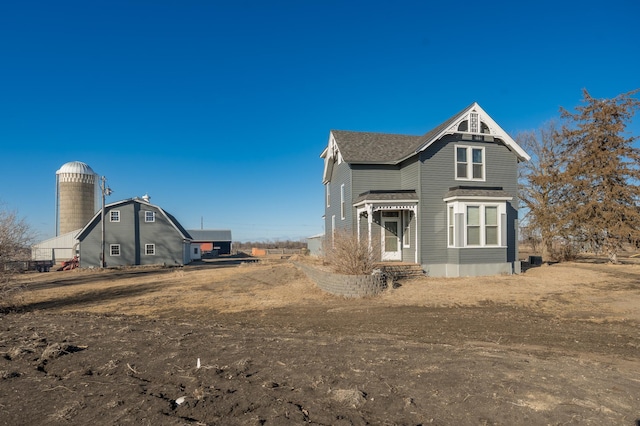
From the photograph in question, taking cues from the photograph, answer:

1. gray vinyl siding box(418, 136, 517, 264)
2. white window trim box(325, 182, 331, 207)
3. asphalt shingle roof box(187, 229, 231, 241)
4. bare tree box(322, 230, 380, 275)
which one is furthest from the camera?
asphalt shingle roof box(187, 229, 231, 241)

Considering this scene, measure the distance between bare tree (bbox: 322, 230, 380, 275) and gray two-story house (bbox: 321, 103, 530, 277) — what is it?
2.00 metres

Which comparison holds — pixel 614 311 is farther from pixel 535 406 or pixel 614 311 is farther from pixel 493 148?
pixel 493 148

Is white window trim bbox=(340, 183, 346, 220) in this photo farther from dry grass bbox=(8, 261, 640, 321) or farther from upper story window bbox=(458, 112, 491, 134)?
upper story window bbox=(458, 112, 491, 134)

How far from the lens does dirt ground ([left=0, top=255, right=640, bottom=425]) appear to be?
4.21 meters

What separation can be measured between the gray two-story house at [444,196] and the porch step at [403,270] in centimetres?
53

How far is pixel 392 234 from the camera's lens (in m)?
20.6

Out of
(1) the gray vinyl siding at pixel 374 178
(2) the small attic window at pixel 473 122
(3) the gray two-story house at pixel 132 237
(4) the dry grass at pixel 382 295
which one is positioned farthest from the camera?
(3) the gray two-story house at pixel 132 237

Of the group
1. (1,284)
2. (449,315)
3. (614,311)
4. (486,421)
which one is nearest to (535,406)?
(486,421)

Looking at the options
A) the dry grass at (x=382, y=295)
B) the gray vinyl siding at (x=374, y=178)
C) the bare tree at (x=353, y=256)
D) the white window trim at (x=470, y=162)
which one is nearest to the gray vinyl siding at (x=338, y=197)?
the gray vinyl siding at (x=374, y=178)

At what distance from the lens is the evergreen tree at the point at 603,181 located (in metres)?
23.4

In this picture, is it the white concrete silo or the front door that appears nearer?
the front door

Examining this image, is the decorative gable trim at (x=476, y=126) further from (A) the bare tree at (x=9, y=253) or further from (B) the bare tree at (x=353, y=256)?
(A) the bare tree at (x=9, y=253)

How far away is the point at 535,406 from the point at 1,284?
54.0 ft

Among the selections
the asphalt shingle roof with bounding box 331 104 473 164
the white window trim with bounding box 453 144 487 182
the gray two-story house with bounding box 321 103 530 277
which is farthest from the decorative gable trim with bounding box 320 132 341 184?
the white window trim with bounding box 453 144 487 182
